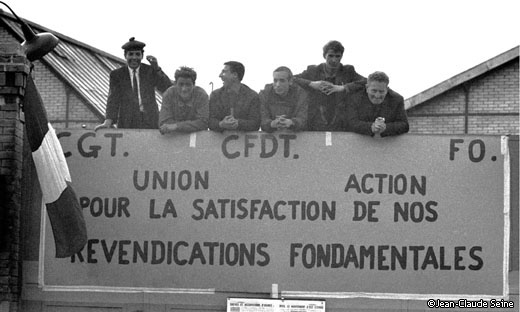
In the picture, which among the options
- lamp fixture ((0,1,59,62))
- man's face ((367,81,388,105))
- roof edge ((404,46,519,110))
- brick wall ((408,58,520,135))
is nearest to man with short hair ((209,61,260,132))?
man's face ((367,81,388,105))

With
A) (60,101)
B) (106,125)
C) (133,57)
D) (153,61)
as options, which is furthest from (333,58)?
(60,101)

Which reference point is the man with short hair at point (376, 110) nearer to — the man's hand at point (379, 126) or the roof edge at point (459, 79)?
the man's hand at point (379, 126)

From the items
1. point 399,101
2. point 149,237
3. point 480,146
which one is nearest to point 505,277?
point 480,146

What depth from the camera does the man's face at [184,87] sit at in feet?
28.6

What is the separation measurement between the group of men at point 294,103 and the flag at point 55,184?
1.67 ft

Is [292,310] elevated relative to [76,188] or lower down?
lower down

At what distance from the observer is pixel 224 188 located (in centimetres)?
889

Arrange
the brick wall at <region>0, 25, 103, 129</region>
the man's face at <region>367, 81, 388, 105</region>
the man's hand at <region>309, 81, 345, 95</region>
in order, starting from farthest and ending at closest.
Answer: the brick wall at <region>0, 25, 103, 129</region> → the man's hand at <region>309, 81, 345, 95</region> → the man's face at <region>367, 81, 388, 105</region>

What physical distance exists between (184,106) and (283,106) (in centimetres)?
85

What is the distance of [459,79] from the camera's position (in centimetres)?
2095

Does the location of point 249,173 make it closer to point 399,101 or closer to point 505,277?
point 399,101

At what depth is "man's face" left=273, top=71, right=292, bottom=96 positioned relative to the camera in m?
8.60

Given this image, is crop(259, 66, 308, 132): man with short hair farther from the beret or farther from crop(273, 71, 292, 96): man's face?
the beret

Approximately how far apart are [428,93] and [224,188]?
12.8 meters
